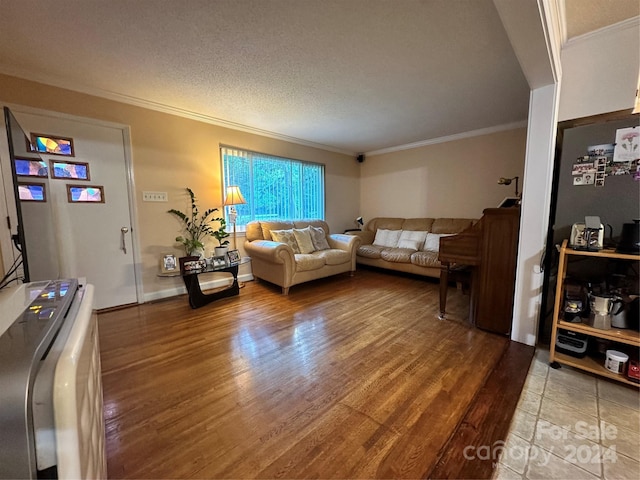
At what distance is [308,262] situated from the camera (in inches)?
135

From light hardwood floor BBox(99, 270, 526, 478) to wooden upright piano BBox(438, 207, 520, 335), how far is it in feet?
0.60

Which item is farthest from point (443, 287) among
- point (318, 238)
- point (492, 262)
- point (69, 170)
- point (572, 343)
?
point (69, 170)

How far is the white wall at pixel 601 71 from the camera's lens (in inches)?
67.1

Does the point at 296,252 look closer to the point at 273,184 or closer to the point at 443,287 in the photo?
the point at 273,184

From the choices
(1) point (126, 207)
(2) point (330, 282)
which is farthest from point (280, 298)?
(1) point (126, 207)

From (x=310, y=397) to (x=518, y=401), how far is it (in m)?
1.18

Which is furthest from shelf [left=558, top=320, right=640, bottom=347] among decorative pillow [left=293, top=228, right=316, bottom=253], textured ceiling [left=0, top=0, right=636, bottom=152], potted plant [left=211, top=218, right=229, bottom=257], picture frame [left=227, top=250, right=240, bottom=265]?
potted plant [left=211, top=218, right=229, bottom=257]

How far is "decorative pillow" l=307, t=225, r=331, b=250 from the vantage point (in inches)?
158

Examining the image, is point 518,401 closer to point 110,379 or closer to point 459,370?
point 459,370

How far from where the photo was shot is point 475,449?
3.87ft

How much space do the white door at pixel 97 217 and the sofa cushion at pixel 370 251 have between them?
10.6ft

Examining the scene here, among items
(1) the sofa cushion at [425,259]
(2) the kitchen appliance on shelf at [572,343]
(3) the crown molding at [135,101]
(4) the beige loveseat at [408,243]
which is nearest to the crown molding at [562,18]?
(2) the kitchen appliance on shelf at [572,343]

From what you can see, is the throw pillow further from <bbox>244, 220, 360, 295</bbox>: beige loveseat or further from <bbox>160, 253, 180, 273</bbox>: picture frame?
<bbox>160, 253, 180, 273</bbox>: picture frame

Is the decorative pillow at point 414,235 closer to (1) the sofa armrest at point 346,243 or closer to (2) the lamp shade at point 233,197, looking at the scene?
(1) the sofa armrest at point 346,243
